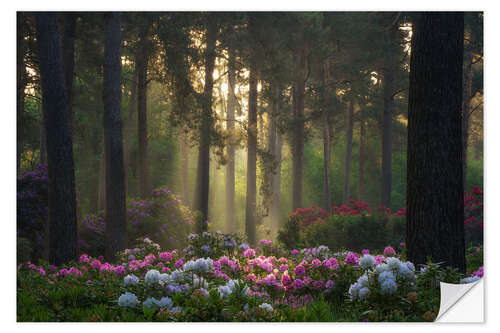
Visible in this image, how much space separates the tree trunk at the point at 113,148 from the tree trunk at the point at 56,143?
1.42 metres

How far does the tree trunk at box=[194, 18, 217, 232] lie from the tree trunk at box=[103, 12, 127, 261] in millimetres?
3327

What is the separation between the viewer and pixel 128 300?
3217 millimetres

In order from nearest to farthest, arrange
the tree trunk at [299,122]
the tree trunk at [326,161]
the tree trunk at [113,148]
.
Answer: the tree trunk at [113,148]
the tree trunk at [299,122]
the tree trunk at [326,161]

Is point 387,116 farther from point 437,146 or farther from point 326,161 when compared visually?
point 437,146

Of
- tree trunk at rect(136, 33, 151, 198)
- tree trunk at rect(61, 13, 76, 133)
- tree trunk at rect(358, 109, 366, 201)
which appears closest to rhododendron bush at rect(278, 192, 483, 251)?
tree trunk at rect(136, 33, 151, 198)

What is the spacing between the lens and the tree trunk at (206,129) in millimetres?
10750

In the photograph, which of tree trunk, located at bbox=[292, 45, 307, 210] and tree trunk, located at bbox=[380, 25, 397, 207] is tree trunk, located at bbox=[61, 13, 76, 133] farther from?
tree trunk, located at bbox=[380, 25, 397, 207]

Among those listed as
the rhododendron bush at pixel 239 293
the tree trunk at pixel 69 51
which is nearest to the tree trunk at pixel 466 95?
the rhododendron bush at pixel 239 293

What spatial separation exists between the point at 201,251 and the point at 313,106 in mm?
10326

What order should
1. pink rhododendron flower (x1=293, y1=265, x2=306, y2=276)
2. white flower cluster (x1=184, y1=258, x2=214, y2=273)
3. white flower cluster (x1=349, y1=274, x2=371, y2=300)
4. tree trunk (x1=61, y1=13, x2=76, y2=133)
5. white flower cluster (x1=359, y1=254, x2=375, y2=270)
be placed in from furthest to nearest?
tree trunk (x1=61, y1=13, x2=76, y2=133)
pink rhododendron flower (x1=293, y1=265, x2=306, y2=276)
white flower cluster (x1=359, y1=254, x2=375, y2=270)
white flower cluster (x1=184, y1=258, x2=214, y2=273)
white flower cluster (x1=349, y1=274, x2=371, y2=300)

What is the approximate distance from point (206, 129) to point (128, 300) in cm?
793

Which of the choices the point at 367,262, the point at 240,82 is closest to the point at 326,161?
the point at 240,82

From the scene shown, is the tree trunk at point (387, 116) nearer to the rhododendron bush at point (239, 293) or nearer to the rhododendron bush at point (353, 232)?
the rhododendron bush at point (353, 232)

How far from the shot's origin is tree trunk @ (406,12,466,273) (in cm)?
417
